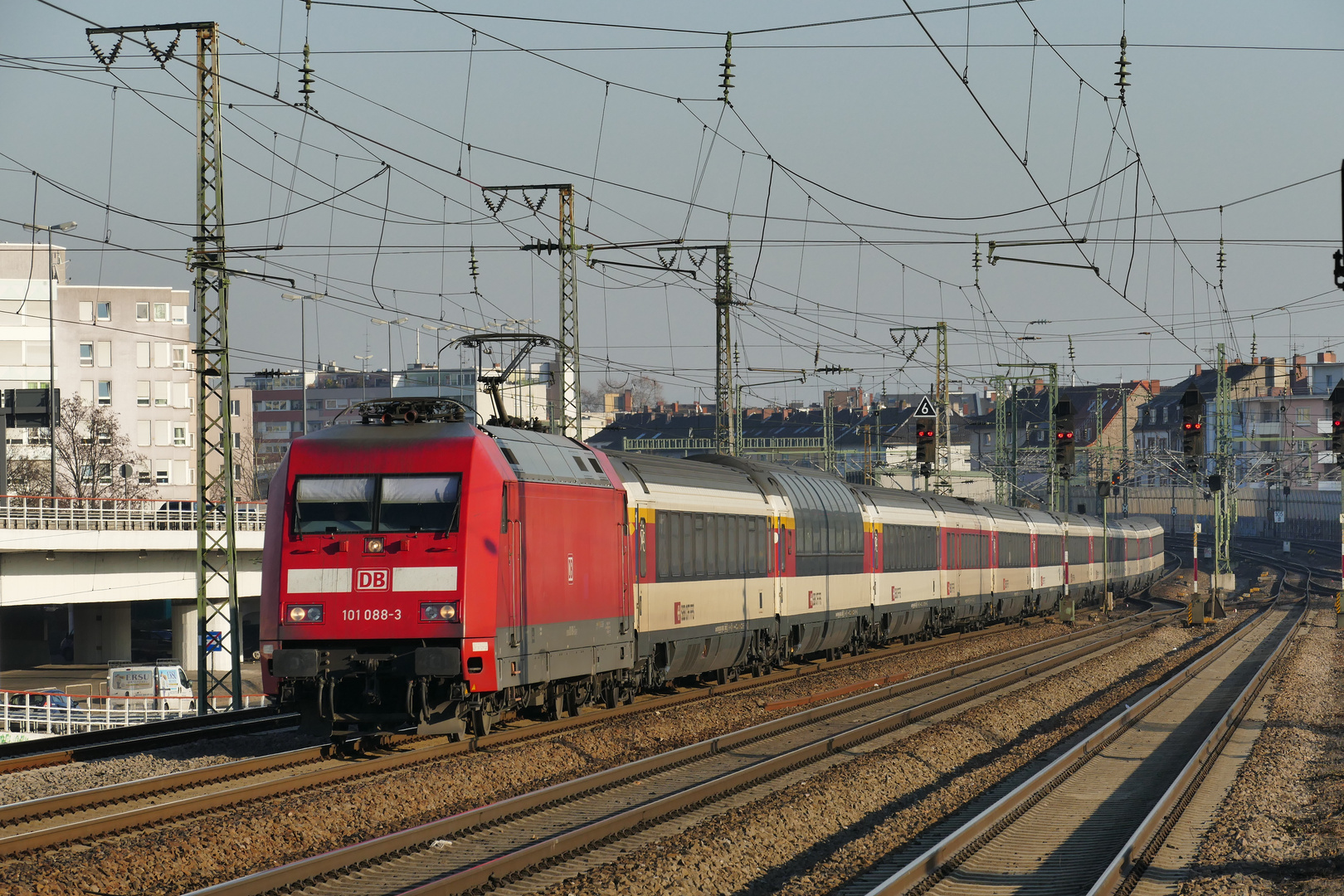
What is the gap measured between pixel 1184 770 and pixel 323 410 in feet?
466

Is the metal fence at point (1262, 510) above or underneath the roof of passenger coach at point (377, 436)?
underneath

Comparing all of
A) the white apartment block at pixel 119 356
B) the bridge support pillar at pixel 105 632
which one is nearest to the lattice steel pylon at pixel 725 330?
the bridge support pillar at pixel 105 632

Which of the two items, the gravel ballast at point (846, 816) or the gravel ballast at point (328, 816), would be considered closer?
the gravel ballast at point (328, 816)

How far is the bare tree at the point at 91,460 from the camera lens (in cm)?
7344

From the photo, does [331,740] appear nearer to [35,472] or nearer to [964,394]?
[35,472]

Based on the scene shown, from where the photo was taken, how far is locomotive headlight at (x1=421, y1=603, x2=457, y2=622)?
15797 mm

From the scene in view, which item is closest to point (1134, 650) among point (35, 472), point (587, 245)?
point (587, 245)

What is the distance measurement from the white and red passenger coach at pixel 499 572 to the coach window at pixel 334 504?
21mm

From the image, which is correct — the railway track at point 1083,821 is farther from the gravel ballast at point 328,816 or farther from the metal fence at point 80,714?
the metal fence at point 80,714

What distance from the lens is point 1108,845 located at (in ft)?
42.7

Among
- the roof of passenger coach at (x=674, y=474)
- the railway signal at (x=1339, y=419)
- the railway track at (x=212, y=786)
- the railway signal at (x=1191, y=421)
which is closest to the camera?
the railway track at (x=212, y=786)

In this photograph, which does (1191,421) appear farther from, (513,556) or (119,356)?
(119,356)

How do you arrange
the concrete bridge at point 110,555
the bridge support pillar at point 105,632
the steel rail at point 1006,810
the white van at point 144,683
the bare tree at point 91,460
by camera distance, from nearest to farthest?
the steel rail at point 1006,810 → the white van at point 144,683 → the concrete bridge at point 110,555 → the bridge support pillar at point 105,632 → the bare tree at point 91,460

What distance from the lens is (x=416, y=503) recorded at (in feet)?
53.1
